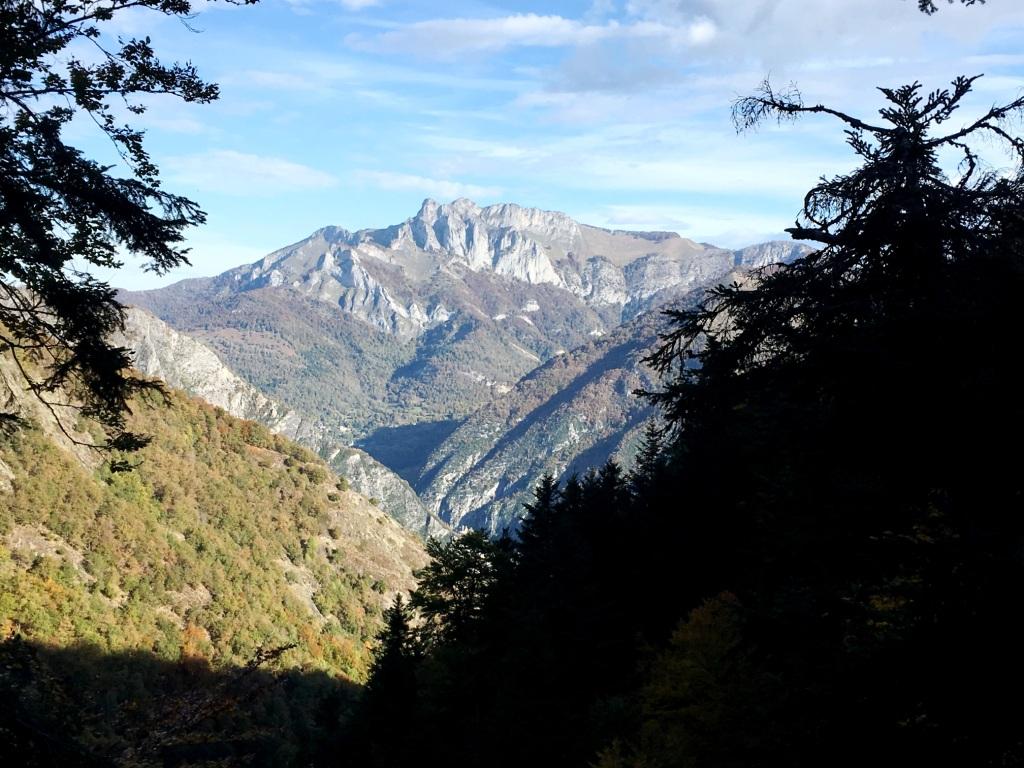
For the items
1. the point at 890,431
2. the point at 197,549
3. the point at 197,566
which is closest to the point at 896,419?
the point at 890,431

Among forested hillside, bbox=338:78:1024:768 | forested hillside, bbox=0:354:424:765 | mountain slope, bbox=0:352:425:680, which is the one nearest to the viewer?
forested hillside, bbox=338:78:1024:768

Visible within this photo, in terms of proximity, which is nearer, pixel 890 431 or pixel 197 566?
pixel 890 431

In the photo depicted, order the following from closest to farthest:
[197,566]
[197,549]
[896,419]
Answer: [896,419]
[197,566]
[197,549]

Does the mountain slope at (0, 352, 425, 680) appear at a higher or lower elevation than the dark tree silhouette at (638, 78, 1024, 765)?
lower

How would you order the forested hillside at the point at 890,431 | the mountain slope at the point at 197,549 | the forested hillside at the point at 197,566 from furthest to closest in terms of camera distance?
the mountain slope at the point at 197,549 < the forested hillside at the point at 197,566 < the forested hillside at the point at 890,431

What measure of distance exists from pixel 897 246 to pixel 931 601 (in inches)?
133

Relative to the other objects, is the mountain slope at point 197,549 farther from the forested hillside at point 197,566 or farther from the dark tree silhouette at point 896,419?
the dark tree silhouette at point 896,419

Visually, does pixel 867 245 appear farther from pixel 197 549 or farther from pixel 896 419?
pixel 197 549

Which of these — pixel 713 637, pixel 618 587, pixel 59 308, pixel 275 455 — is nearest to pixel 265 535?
pixel 275 455

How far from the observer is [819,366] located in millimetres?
7234

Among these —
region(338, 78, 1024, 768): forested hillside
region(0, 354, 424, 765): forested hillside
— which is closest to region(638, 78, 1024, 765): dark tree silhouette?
region(338, 78, 1024, 768): forested hillside

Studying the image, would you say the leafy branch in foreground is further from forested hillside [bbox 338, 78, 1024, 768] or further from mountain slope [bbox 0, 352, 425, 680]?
mountain slope [bbox 0, 352, 425, 680]

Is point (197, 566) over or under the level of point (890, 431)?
under

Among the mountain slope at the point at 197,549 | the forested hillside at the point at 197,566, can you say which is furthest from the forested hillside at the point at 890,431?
the mountain slope at the point at 197,549
